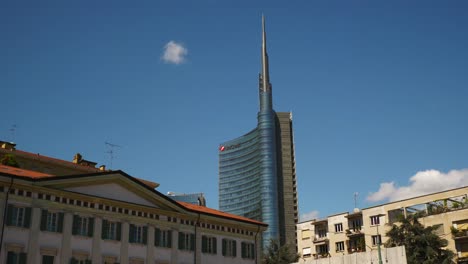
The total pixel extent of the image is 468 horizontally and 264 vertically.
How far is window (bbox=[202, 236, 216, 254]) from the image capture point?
50281 millimetres

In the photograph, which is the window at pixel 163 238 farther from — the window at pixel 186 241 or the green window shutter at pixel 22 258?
the green window shutter at pixel 22 258

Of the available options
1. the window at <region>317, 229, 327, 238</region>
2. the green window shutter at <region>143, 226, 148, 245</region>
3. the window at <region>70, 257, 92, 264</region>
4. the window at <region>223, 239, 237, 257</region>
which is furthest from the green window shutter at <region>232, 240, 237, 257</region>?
the window at <region>317, 229, 327, 238</region>

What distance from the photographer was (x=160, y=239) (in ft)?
154

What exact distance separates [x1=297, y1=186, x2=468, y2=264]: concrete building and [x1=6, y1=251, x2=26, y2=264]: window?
149 feet

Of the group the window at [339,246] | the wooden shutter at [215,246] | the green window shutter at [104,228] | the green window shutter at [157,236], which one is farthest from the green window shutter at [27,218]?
the window at [339,246]

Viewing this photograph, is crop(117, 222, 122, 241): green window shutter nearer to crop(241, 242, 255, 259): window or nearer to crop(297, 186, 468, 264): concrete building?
crop(241, 242, 255, 259): window

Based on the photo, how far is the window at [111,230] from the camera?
42.9 m

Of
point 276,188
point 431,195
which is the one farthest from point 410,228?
point 276,188

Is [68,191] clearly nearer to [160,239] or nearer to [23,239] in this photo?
[23,239]

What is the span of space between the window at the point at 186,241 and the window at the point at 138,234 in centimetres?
383

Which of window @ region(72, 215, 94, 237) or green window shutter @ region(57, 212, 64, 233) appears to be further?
window @ region(72, 215, 94, 237)

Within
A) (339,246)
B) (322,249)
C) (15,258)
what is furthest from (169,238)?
(322,249)

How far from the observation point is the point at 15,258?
37.3 meters

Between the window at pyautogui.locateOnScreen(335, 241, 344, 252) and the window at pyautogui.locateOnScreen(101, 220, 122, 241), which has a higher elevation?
the window at pyautogui.locateOnScreen(335, 241, 344, 252)
